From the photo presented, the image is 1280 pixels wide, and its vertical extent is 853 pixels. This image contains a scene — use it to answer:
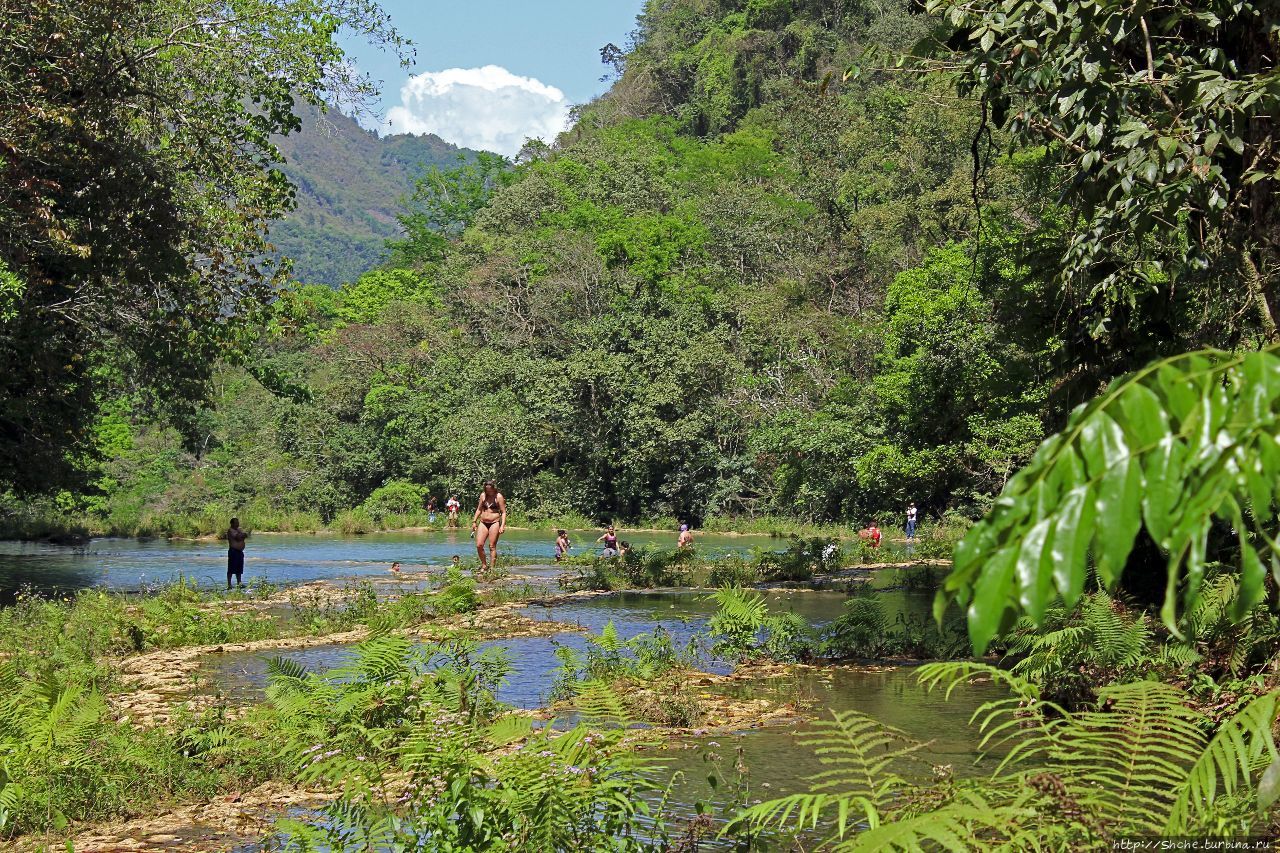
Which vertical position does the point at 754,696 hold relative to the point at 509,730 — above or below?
below

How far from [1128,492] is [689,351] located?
176 ft

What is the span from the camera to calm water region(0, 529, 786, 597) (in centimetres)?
2923

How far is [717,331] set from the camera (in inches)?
2292

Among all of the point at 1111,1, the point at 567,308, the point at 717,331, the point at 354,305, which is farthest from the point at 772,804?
the point at 354,305

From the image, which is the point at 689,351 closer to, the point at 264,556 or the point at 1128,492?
the point at 264,556

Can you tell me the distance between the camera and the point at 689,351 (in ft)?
183

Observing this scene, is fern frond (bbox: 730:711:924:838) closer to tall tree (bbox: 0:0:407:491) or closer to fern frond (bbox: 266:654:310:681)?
fern frond (bbox: 266:654:310:681)

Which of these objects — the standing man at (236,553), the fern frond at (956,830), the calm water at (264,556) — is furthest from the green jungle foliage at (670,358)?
the fern frond at (956,830)

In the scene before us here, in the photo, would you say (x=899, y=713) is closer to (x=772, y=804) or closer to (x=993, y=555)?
(x=772, y=804)

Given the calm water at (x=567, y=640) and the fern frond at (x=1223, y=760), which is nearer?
the fern frond at (x=1223, y=760)

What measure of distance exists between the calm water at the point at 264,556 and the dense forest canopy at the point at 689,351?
3739mm

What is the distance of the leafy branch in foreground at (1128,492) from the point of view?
88.4 inches

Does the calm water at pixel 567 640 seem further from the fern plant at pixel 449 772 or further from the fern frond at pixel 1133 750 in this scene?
the fern frond at pixel 1133 750

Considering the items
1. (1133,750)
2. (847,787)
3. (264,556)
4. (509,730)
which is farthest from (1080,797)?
(264,556)
